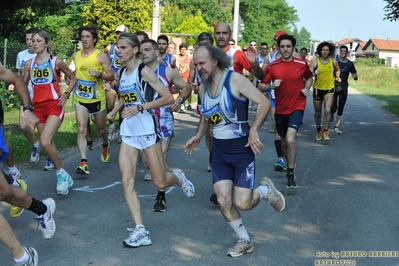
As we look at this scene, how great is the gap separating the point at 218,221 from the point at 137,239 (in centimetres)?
126

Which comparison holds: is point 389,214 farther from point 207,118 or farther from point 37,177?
point 37,177

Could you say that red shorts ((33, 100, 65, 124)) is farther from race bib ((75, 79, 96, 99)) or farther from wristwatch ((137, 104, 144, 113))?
wristwatch ((137, 104, 144, 113))

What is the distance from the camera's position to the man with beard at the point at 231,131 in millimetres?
5699

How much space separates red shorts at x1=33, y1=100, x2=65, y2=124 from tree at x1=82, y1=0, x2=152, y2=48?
82.9 feet

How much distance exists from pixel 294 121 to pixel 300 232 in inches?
109

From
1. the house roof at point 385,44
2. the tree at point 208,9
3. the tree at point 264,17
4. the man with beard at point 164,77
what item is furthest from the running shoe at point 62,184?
the house roof at point 385,44

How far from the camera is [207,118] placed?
5.93m

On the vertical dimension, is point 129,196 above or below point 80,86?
below

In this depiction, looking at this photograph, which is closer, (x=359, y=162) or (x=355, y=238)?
(x=355, y=238)

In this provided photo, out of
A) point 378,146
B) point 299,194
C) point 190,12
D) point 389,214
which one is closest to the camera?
point 389,214

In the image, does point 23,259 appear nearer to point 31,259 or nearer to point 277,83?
point 31,259

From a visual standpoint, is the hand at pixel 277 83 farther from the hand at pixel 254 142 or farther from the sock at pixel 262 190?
the hand at pixel 254 142

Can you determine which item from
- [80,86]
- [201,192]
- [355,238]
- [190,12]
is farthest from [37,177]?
[190,12]

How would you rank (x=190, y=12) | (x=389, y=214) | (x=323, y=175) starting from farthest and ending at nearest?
(x=190, y=12), (x=323, y=175), (x=389, y=214)
